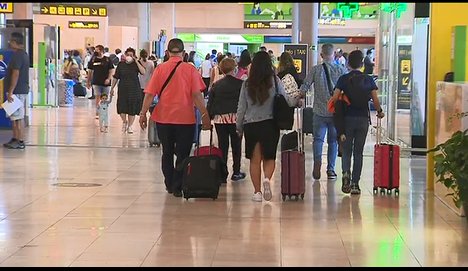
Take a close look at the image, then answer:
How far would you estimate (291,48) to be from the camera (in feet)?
65.2

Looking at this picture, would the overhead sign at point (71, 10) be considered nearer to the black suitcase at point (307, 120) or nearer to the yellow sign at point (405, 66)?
the yellow sign at point (405, 66)

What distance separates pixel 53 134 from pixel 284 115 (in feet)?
27.6

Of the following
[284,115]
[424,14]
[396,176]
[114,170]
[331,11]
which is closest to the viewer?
[284,115]

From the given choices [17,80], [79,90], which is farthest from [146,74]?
[79,90]

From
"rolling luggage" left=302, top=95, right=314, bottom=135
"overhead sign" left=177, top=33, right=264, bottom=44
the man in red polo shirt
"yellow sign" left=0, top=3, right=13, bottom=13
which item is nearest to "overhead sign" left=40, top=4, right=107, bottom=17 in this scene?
"overhead sign" left=177, top=33, right=264, bottom=44

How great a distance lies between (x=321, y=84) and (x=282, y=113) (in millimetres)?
1728

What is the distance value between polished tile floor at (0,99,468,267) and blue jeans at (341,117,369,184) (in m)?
0.32

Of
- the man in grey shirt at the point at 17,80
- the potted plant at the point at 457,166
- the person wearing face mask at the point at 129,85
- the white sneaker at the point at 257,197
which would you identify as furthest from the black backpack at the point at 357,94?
the person wearing face mask at the point at 129,85

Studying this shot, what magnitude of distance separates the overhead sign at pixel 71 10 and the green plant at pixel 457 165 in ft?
92.0

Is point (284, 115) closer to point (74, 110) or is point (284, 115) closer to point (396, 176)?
point (396, 176)

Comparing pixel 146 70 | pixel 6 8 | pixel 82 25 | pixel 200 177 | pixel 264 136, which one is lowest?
pixel 200 177

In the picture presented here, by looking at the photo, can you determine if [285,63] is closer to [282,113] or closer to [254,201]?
[282,113]

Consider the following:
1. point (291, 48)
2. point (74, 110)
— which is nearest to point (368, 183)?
point (291, 48)

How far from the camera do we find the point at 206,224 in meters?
7.44
